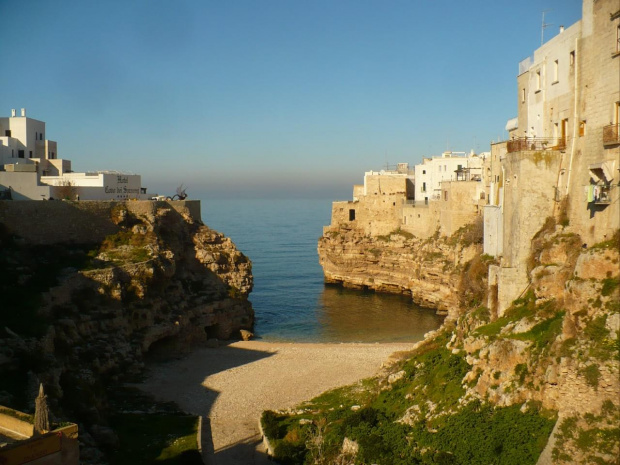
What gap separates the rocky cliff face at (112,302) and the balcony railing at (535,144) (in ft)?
65.9

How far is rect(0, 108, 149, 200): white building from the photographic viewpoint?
46625mm

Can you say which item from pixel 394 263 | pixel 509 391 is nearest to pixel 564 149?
pixel 509 391

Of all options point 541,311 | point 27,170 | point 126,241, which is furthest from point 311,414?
point 27,170

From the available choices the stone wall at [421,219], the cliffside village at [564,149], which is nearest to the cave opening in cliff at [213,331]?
the cliffside village at [564,149]

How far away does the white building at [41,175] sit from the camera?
46625 mm

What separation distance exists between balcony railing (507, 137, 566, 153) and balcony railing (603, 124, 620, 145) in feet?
11.3

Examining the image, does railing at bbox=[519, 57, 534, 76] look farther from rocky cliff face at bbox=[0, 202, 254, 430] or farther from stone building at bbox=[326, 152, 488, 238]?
stone building at bbox=[326, 152, 488, 238]

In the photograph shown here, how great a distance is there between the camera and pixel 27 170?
4916 centimetres

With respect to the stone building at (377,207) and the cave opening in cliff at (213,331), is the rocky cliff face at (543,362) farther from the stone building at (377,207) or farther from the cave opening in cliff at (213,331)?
the stone building at (377,207)

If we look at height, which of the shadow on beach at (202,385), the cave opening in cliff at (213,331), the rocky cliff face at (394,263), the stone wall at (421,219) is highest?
the stone wall at (421,219)

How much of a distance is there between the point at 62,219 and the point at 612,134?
34440 mm

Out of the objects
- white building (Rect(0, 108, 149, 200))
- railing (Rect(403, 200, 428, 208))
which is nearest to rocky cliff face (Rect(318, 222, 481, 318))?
railing (Rect(403, 200, 428, 208))

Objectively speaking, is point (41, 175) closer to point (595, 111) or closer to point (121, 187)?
point (121, 187)

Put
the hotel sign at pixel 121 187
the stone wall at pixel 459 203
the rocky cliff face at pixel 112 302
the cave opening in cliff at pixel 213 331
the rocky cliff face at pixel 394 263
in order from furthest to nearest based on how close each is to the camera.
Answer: the rocky cliff face at pixel 394 263, the stone wall at pixel 459 203, the hotel sign at pixel 121 187, the cave opening in cliff at pixel 213 331, the rocky cliff face at pixel 112 302
